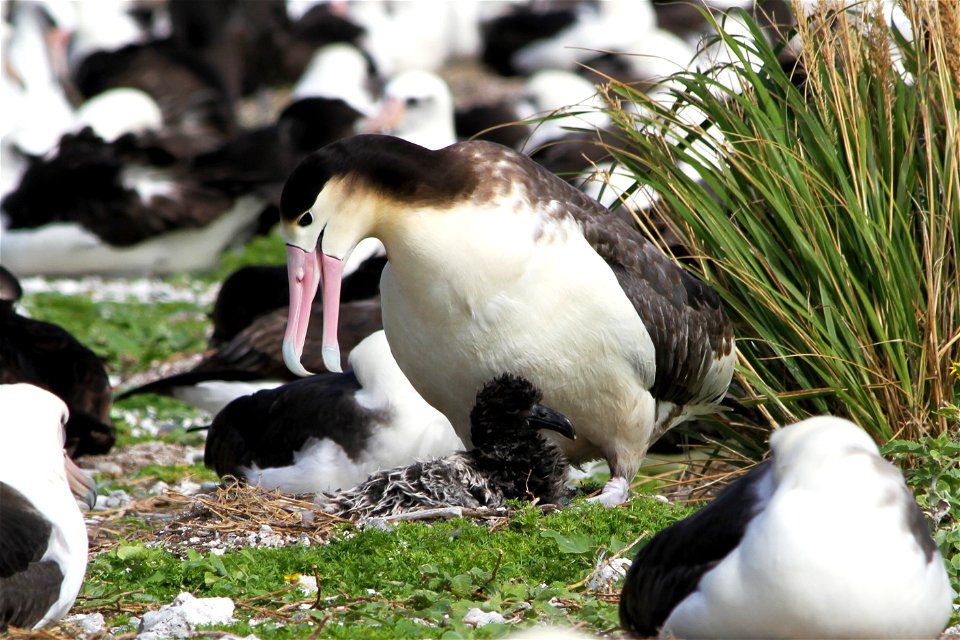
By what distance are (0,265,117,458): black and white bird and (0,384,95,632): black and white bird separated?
8.33ft

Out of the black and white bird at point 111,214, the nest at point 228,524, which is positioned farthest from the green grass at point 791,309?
the black and white bird at point 111,214

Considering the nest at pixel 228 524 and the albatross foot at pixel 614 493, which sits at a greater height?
the albatross foot at pixel 614 493

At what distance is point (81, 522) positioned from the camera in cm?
470

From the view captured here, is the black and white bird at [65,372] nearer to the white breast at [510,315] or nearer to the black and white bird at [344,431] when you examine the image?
the black and white bird at [344,431]

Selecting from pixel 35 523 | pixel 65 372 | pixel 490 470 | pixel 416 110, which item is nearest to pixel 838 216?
pixel 490 470

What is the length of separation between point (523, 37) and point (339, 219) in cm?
2070

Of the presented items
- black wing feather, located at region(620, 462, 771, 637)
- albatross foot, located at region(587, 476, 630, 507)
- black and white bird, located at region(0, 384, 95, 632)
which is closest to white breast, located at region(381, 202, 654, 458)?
albatross foot, located at region(587, 476, 630, 507)

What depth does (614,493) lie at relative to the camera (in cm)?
579

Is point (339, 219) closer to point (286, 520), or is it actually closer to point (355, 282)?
point (286, 520)

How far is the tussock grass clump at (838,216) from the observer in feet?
18.7

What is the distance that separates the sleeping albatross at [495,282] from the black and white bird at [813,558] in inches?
69.0

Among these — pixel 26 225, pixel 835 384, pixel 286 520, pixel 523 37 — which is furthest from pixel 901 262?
pixel 523 37

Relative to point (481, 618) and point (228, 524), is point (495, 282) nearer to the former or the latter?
point (228, 524)

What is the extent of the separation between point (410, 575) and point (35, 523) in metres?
1.12
